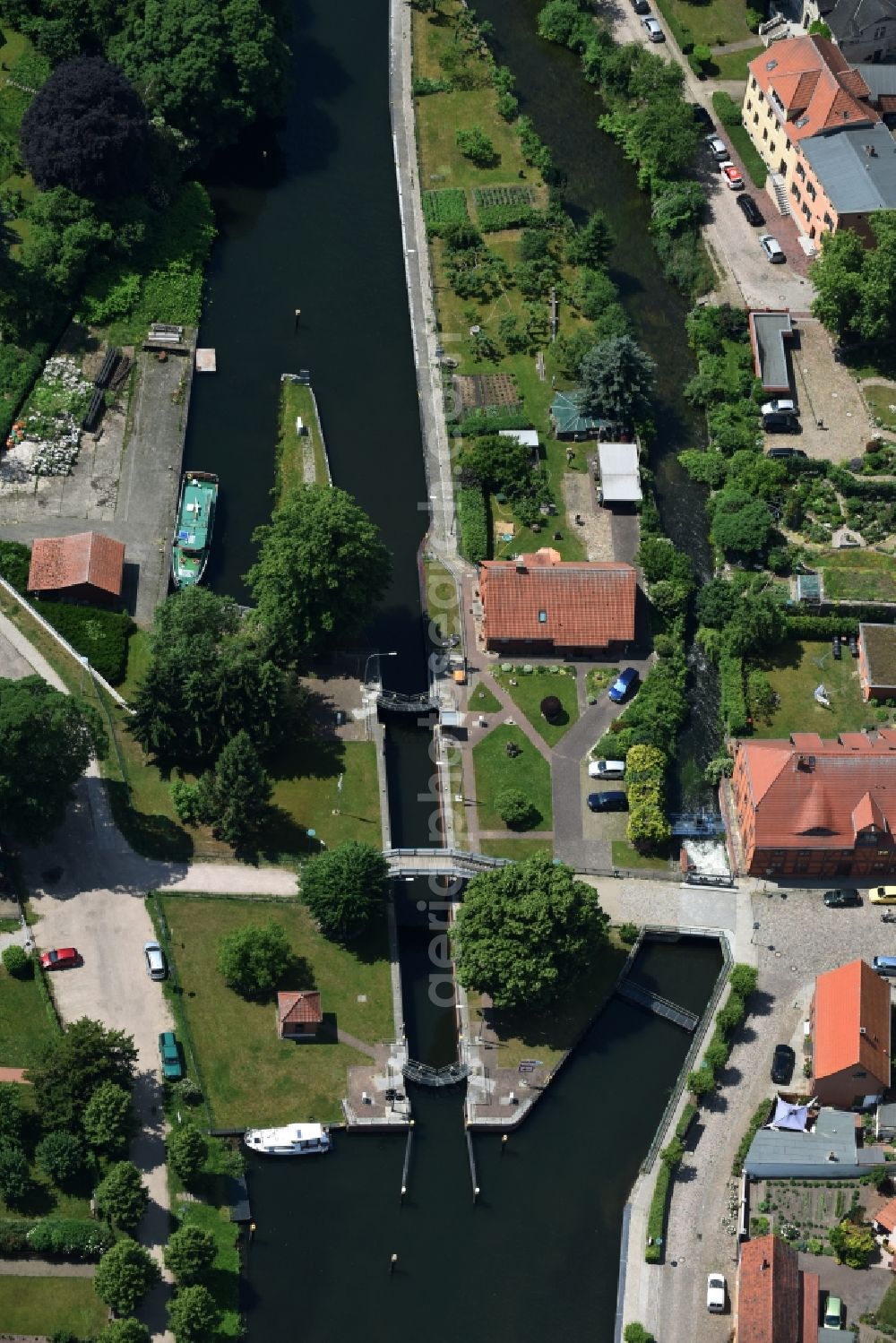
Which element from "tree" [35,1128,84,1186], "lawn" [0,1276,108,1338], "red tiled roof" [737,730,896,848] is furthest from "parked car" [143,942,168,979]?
"red tiled roof" [737,730,896,848]

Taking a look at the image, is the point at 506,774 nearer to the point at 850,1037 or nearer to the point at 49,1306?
the point at 850,1037

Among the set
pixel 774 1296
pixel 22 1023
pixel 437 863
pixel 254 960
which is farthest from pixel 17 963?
pixel 774 1296

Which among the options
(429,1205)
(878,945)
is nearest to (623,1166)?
(429,1205)

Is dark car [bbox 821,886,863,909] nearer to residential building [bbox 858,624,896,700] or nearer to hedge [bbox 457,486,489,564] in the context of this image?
residential building [bbox 858,624,896,700]

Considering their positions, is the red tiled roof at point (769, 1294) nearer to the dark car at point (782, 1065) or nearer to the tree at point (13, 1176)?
the dark car at point (782, 1065)

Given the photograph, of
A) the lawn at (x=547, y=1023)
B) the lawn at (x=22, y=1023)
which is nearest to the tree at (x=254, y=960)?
the lawn at (x=22, y=1023)
